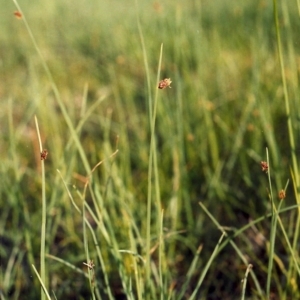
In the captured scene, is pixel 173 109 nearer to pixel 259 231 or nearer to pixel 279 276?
pixel 259 231

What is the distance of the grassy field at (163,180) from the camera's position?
2.25ft

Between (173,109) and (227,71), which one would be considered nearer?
(173,109)

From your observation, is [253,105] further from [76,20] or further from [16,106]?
[76,20]

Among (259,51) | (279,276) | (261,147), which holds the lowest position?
(279,276)

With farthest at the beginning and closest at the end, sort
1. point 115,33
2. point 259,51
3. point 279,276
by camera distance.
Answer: point 115,33, point 259,51, point 279,276

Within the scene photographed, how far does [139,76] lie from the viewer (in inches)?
72.6

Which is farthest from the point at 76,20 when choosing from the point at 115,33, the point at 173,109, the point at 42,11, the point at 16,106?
the point at 173,109

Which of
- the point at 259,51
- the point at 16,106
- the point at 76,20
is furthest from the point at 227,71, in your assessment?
the point at 76,20

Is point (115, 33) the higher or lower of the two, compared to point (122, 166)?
higher

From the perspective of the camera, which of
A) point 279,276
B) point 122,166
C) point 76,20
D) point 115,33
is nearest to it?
point 279,276

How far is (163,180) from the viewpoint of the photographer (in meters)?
1.10

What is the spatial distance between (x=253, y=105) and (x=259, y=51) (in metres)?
0.19

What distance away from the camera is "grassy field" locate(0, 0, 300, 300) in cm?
69

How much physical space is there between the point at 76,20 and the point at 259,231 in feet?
6.93
